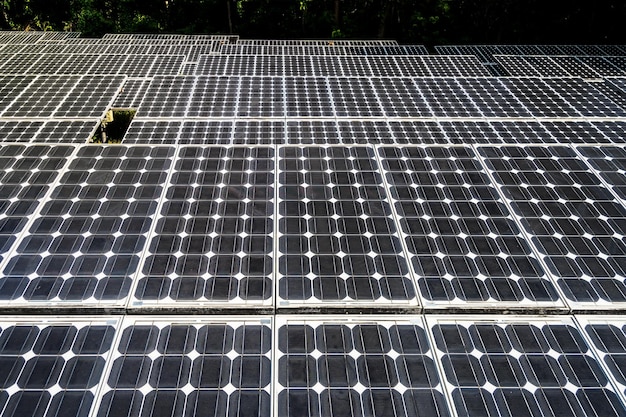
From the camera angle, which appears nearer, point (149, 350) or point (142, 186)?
point (149, 350)

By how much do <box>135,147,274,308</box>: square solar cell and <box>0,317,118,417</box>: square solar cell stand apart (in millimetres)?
1499

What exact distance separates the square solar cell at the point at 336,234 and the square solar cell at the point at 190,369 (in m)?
1.59

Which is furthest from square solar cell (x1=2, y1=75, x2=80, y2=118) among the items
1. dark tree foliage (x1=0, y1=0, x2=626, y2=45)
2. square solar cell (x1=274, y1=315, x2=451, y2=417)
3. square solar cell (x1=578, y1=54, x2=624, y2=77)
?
square solar cell (x1=578, y1=54, x2=624, y2=77)

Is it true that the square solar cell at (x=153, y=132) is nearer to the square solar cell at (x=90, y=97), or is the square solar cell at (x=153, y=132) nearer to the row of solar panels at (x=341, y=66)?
the square solar cell at (x=90, y=97)

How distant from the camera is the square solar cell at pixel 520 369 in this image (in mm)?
9844

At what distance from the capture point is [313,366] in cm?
1045

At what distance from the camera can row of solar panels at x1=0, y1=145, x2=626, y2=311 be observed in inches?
479

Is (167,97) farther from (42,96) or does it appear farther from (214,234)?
(214,234)

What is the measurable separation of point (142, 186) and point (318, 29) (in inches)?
2287

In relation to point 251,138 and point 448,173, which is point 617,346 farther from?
point 251,138

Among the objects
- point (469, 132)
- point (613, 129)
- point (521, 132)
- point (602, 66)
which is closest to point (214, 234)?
point (469, 132)

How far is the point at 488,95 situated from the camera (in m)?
30.1

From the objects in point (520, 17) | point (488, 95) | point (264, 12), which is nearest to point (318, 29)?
point (264, 12)

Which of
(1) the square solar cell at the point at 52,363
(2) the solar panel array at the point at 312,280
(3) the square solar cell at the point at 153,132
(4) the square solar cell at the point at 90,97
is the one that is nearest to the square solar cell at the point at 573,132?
(2) the solar panel array at the point at 312,280
